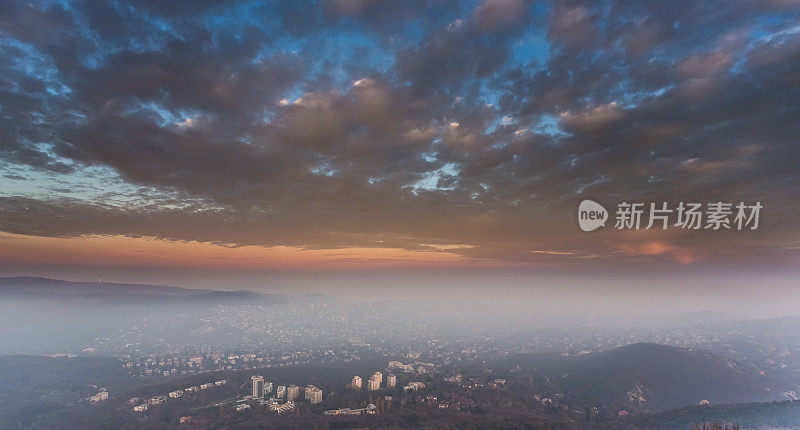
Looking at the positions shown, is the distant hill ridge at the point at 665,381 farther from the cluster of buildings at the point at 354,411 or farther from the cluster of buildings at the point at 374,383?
the cluster of buildings at the point at 354,411

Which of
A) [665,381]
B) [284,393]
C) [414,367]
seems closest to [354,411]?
[284,393]

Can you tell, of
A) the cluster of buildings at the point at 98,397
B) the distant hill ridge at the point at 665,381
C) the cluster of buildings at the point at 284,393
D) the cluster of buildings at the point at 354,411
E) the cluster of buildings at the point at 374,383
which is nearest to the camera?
the cluster of buildings at the point at 354,411

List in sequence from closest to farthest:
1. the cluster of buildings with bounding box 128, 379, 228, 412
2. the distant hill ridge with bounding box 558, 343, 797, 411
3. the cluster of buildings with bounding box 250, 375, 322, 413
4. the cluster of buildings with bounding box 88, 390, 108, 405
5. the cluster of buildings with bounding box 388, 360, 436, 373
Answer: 1. the cluster of buildings with bounding box 128, 379, 228, 412
2. the cluster of buildings with bounding box 250, 375, 322, 413
3. the cluster of buildings with bounding box 88, 390, 108, 405
4. the distant hill ridge with bounding box 558, 343, 797, 411
5. the cluster of buildings with bounding box 388, 360, 436, 373

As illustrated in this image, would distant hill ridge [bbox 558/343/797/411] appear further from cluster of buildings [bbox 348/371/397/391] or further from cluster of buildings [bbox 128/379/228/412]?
cluster of buildings [bbox 128/379/228/412]

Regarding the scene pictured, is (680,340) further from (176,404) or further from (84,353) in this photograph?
(84,353)

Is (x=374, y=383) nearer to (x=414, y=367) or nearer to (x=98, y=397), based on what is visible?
(x=414, y=367)

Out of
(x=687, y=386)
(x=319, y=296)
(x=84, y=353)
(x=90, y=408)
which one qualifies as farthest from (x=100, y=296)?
(x=687, y=386)

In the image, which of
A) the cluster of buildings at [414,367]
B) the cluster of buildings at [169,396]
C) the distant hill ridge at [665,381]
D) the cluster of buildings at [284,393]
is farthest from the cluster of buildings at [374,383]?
the distant hill ridge at [665,381]

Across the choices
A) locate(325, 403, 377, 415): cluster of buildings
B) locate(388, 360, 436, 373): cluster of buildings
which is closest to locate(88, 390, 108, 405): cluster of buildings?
locate(325, 403, 377, 415): cluster of buildings
